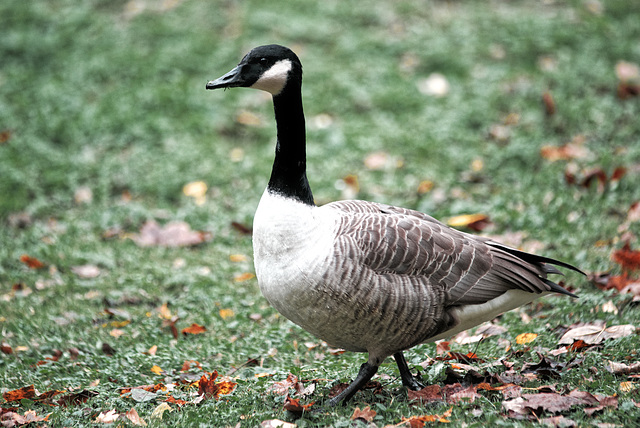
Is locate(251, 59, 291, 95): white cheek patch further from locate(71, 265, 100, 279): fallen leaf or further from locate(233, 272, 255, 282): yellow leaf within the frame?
locate(71, 265, 100, 279): fallen leaf

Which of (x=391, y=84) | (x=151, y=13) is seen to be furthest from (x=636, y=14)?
(x=151, y=13)

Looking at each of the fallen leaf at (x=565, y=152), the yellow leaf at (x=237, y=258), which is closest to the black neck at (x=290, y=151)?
the yellow leaf at (x=237, y=258)

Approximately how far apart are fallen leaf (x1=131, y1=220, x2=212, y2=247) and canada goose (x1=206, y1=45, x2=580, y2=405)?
2950mm

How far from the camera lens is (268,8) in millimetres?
10570

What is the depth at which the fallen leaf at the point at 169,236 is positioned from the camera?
21.8ft

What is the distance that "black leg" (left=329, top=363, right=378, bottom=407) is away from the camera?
3.64 meters

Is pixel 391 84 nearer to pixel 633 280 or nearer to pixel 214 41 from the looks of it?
pixel 214 41

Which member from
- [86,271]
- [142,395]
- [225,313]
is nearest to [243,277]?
[225,313]

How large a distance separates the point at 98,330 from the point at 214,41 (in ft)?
20.4

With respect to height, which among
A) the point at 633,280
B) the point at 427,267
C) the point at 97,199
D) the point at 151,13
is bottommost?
the point at 97,199

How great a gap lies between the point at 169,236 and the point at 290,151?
10.6 ft

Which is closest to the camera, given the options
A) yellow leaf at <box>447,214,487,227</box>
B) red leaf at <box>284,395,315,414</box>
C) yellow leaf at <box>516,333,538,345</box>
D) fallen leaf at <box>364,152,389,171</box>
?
red leaf at <box>284,395,315,414</box>

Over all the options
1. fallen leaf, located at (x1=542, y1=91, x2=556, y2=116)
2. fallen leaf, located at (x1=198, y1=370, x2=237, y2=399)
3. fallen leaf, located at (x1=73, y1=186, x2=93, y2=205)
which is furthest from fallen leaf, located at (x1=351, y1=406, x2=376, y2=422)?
fallen leaf, located at (x1=542, y1=91, x2=556, y2=116)

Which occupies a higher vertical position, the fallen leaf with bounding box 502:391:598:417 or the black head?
the black head
